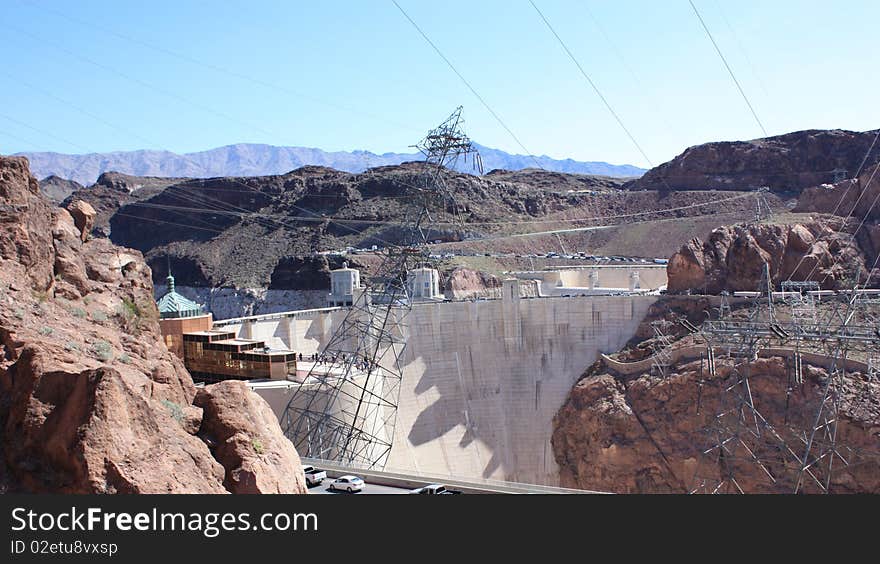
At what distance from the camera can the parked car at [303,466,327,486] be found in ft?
72.3

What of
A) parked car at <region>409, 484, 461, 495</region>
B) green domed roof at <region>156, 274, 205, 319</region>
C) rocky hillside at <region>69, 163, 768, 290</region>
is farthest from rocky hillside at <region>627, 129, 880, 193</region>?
parked car at <region>409, 484, 461, 495</region>

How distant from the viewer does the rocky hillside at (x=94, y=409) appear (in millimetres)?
9578

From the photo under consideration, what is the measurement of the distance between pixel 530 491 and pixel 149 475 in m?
10.7

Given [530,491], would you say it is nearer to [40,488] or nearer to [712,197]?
[40,488]

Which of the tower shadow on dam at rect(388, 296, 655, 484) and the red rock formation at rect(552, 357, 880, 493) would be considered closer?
the red rock formation at rect(552, 357, 880, 493)

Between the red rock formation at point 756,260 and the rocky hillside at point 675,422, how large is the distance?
4.03 metres

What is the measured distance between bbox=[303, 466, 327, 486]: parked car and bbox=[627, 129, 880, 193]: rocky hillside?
10761 centimetres

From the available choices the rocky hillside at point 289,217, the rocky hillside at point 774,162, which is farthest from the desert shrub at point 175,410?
the rocky hillside at point 774,162

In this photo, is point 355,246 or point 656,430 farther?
point 355,246

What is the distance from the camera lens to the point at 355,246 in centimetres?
11394

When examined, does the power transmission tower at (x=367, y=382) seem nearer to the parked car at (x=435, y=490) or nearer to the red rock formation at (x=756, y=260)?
the parked car at (x=435, y=490)

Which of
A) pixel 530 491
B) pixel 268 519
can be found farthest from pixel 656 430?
pixel 268 519

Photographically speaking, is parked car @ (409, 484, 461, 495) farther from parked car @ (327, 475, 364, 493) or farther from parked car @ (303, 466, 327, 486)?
parked car @ (303, 466, 327, 486)

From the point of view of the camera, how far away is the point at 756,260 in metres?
60.6
